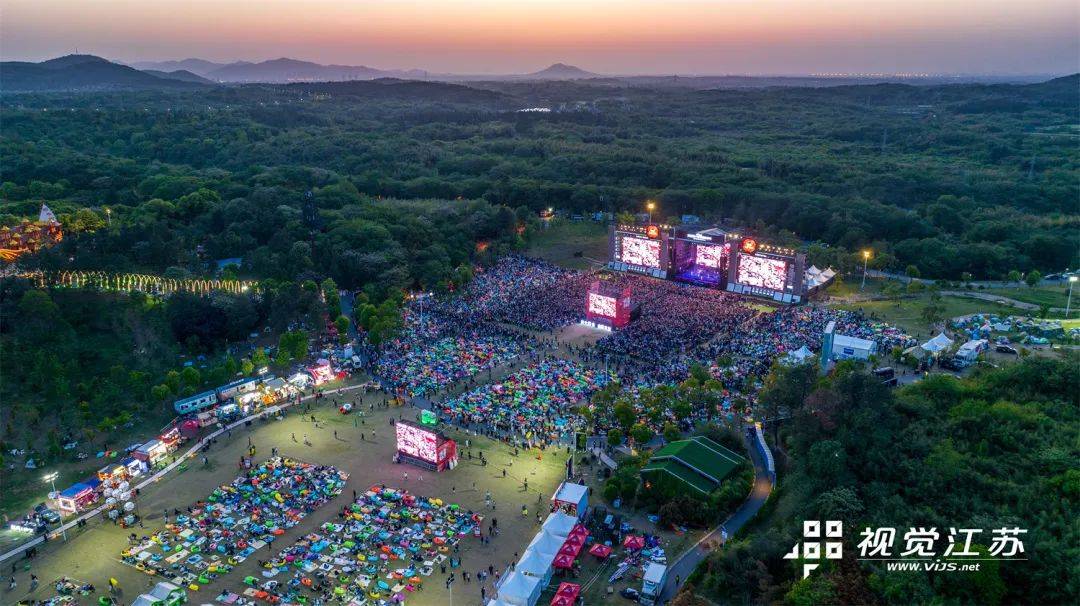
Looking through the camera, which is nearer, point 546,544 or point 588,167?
point 546,544

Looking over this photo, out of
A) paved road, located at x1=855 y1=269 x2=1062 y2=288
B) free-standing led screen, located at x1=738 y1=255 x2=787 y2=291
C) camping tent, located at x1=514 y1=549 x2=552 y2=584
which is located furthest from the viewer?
paved road, located at x1=855 y1=269 x2=1062 y2=288

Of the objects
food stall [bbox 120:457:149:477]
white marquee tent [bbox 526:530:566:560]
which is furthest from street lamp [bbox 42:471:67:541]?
white marquee tent [bbox 526:530:566:560]

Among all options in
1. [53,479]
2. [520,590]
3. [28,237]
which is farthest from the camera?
[28,237]

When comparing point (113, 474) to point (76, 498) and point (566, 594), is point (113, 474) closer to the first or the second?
point (76, 498)

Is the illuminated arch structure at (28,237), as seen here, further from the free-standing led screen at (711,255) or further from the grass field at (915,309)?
the grass field at (915,309)

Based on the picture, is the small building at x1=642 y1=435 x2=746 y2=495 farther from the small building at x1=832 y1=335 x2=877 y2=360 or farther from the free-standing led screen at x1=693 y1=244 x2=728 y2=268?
the free-standing led screen at x1=693 y1=244 x2=728 y2=268

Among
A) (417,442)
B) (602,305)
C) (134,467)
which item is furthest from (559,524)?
(602,305)
